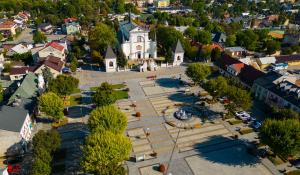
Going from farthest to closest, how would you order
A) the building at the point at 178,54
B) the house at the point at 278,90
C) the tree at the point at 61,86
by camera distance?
the building at the point at 178,54 → the tree at the point at 61,86 → the house at the point at 278,90

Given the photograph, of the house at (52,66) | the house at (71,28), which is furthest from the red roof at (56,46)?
the house at (71,28)

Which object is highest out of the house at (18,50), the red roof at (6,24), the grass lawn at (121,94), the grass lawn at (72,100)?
the red roof at (6,24)

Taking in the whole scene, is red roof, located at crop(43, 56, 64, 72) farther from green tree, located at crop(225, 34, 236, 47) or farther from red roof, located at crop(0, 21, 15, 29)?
green tree, located at crop(225, 34, 236, 47)

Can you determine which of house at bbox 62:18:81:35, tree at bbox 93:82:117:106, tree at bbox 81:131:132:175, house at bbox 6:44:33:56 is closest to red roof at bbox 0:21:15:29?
house at bbox 62:18:81:35

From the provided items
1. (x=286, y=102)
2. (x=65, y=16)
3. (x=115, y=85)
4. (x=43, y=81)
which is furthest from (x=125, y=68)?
(x=65, y=16)

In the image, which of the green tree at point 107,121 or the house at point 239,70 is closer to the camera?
the green tree at point 107,121

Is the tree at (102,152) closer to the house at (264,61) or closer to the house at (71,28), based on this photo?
the house at (264,61)

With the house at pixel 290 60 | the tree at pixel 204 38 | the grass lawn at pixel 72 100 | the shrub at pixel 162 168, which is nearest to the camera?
the shrub at pixel 162 168
